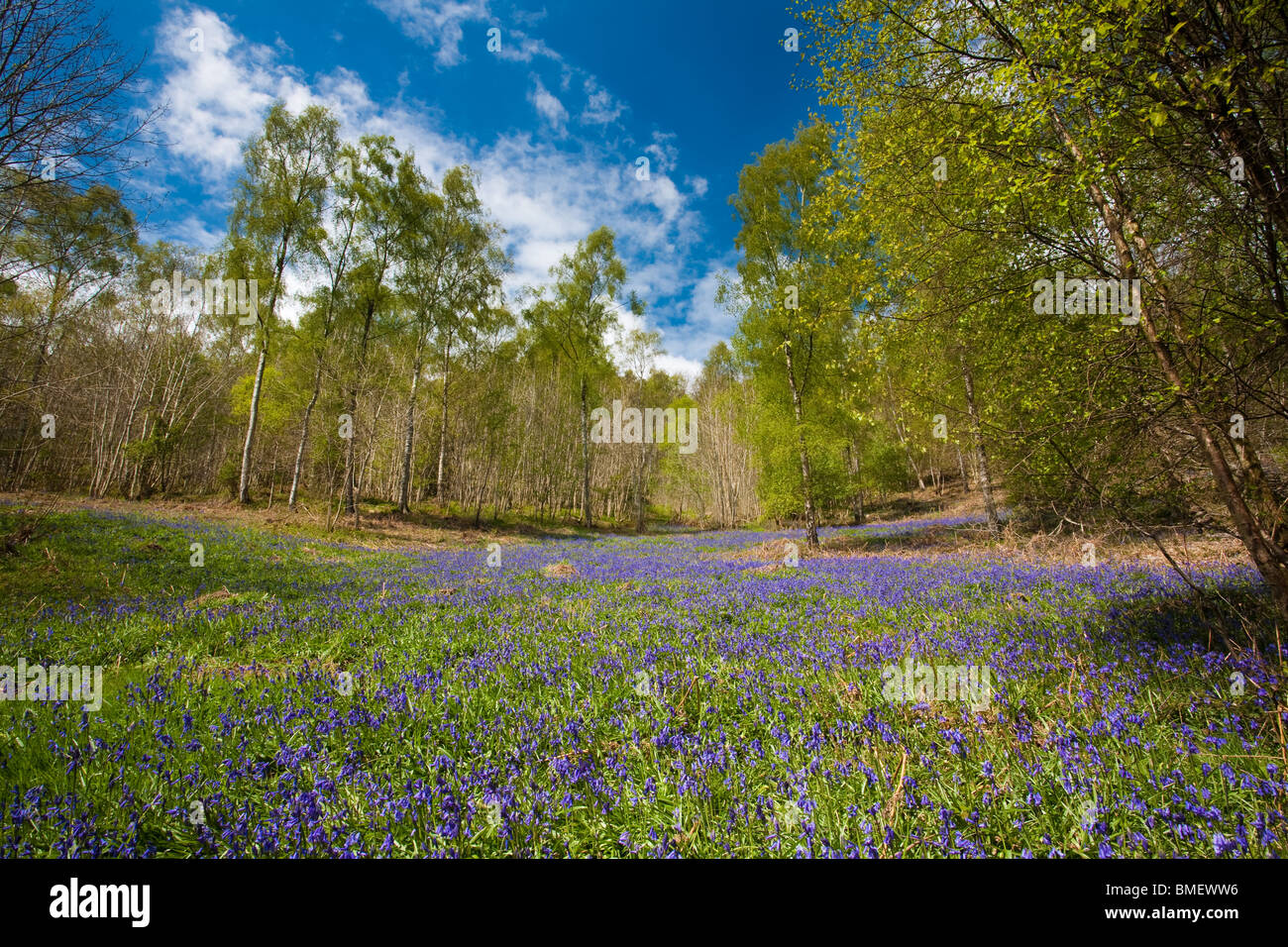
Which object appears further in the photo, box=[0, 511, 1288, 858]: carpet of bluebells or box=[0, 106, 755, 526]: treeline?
box=[0, 106, 755, 526]: treeline

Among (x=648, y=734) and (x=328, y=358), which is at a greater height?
(x=328, y=358)

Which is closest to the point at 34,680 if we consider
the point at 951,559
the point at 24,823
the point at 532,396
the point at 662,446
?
the point at 24,823

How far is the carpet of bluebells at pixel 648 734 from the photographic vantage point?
7.10ft

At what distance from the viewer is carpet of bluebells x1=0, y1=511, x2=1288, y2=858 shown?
2164mm

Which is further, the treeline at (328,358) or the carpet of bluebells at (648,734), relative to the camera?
the treeline at (328,358)

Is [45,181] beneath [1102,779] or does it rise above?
above

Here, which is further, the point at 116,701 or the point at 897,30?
the point at 897,30

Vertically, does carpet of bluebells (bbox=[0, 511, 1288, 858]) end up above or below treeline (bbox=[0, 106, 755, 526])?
below

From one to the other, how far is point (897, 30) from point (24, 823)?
9180 millimetres

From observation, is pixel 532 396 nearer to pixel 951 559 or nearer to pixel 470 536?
pixel 470 536

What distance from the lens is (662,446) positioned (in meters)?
45.4

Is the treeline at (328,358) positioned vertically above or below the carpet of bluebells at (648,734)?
above

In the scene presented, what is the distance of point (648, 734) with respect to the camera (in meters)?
3.27

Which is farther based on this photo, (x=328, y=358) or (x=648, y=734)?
(x=328, y=358)
